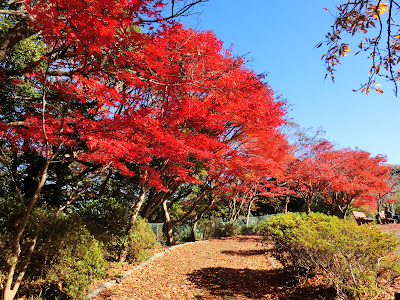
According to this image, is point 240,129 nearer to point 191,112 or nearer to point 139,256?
point 191,112

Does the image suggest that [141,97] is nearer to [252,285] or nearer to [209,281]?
[209,281]

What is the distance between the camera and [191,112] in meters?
8.30

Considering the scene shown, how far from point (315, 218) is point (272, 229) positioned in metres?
1.13

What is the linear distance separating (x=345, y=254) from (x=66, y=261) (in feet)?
16.8

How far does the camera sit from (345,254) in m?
4.14

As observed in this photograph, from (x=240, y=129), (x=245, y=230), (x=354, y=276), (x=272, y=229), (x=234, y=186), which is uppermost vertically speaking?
(x=240, y=129)

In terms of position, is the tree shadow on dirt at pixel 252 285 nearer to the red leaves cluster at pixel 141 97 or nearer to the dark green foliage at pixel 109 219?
the dark green foliage at pixel 109 219

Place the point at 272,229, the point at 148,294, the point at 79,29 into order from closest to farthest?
the point at 79,29 < the point at 148,294 < the point at 272,229

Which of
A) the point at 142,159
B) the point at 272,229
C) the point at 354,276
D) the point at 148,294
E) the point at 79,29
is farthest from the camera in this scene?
the point at 142,159

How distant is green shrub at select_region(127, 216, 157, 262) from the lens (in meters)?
7.83

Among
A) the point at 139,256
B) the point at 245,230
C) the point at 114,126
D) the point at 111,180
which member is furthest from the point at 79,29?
the point at 245,230

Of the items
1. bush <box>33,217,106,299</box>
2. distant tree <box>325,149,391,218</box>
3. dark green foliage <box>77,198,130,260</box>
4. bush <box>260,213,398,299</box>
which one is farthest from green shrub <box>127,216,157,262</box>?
distant tree <box>325,149,391,218</box>

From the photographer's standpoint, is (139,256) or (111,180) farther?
(111,180)

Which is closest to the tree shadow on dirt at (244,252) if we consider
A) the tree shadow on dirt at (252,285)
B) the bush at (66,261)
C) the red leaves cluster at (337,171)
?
the tree shadow on dirt at (252,285)
